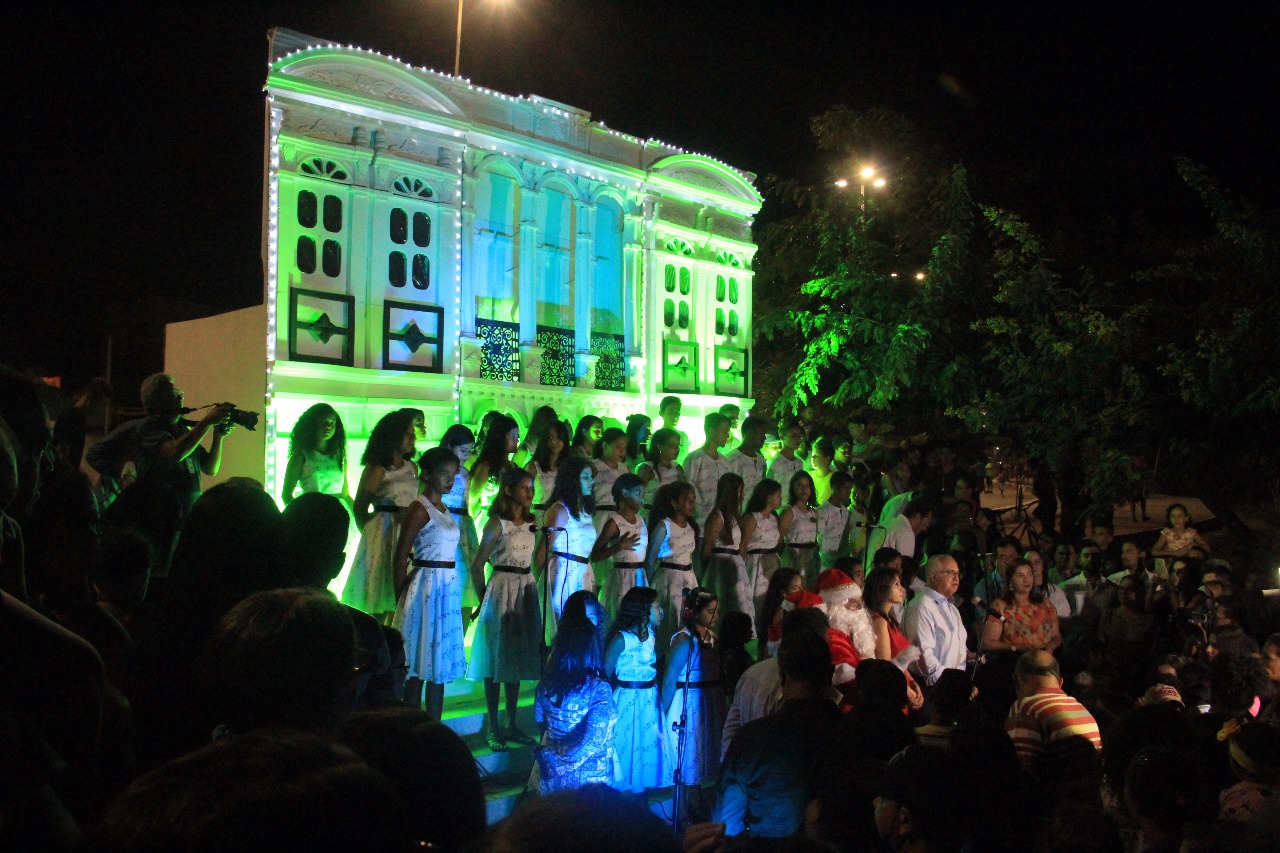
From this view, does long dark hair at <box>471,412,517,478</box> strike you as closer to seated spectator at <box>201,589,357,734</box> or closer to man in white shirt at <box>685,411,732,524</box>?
man in white shirt at <box>685,411,732,524</box>

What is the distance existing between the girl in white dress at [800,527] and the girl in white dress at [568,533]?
8.23 ft

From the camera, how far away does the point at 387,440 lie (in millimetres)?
7305

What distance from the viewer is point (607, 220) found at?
13.3 meters

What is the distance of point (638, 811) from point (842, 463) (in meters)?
10.8

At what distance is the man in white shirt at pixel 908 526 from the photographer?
9.85 m

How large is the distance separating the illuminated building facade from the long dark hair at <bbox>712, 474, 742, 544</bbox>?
3.71 meters

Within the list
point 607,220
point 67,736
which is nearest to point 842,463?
point 607,220

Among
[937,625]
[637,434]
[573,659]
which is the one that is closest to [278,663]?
[573,659]

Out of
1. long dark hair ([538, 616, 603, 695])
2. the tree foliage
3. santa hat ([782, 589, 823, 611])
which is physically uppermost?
the tree foliage

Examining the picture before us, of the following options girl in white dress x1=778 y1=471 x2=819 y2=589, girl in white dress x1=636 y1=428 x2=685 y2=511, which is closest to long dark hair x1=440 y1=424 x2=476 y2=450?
girl in white dress x1=636 y1=428 x2=685 y2=511

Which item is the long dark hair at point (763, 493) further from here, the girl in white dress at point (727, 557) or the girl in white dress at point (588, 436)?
the girl in white dress at point (588, 436)

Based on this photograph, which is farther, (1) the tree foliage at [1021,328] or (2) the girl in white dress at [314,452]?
(1) the tree foliage at [1021,328]

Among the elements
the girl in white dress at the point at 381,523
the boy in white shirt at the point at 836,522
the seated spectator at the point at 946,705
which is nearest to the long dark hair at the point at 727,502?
the boy in white shirt at the point at 836,522

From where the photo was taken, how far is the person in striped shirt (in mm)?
5043
